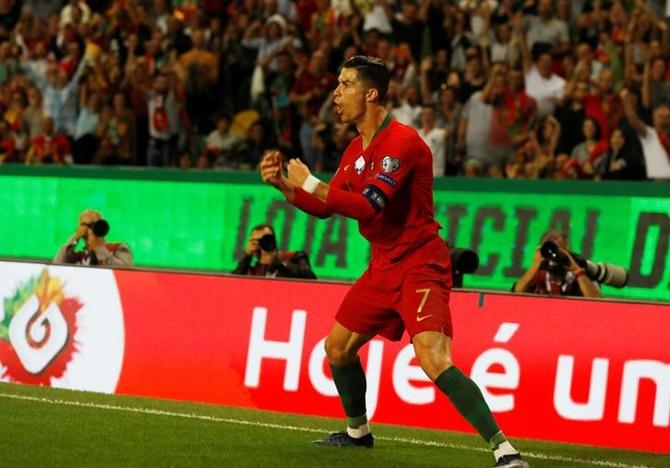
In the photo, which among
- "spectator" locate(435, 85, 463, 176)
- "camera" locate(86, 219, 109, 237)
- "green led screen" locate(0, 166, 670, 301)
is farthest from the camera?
"spectator" locate(435, 85, 463, 176)

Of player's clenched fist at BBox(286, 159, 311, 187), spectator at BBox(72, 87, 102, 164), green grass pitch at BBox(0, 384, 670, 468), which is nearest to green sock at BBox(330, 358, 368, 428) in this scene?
green grass pitch at BBox(0, 384, 670, 468)

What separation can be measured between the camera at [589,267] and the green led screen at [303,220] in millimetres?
3038

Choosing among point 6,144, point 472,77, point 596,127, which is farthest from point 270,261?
point 6,144

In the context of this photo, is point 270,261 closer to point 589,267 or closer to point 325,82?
point 589,267

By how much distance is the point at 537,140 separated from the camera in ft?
54.0

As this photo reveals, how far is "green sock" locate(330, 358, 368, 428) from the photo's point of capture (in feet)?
29.9

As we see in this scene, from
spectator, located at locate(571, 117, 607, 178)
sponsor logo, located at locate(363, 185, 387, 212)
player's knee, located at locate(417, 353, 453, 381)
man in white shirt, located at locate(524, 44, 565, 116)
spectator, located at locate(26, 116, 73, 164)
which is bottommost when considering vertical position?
player's knee, located at locate(417, 353, 453, 381)

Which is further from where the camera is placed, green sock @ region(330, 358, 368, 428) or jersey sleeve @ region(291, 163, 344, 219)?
green sock @ region(330, 358, 368, 428)

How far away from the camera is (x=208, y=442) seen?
938 cm

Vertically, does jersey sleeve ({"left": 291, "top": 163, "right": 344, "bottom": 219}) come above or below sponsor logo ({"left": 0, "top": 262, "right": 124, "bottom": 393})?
above

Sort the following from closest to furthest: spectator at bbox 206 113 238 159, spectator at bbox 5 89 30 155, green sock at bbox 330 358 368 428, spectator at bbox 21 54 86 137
→ green sock at bbox 330 358 368 428
spectator at bbox 206 113 238 159
spectator at bbox 21 54 86 137
spectator at bbox 5 89 30 155

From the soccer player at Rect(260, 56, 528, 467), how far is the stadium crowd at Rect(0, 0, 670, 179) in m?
7.34

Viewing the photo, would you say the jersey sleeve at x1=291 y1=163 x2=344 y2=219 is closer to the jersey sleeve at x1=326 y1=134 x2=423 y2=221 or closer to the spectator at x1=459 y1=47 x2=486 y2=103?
the jersey sleeve at x1=326 y1=134 x2=423 y2=221

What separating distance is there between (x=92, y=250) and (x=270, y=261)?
2090 mm
